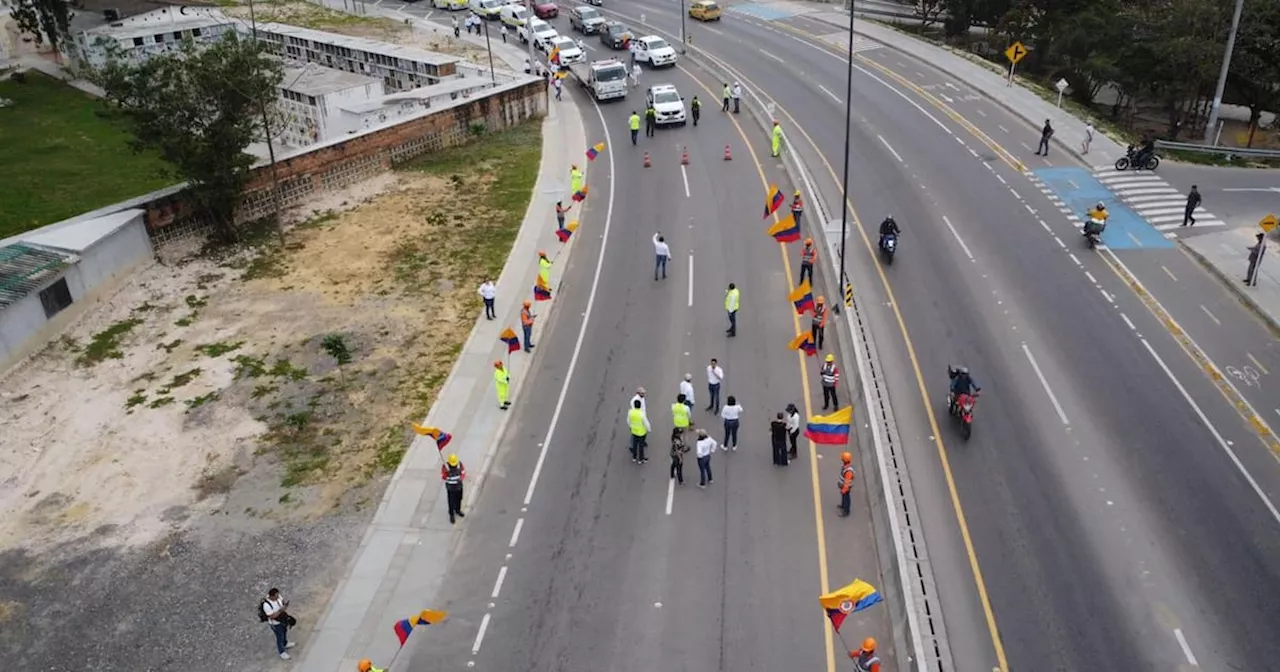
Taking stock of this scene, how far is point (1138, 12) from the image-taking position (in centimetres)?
4722

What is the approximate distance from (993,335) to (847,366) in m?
4.30

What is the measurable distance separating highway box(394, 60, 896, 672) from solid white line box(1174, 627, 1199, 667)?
14.9ft

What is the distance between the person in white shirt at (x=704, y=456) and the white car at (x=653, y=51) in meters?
38.8

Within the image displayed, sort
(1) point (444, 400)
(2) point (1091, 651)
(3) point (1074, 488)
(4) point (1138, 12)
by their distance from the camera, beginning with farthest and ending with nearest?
(4) point (1138, 12) → (1) point (444, 400) → (3) point (1074, 488) → (2) point (1091, 651)

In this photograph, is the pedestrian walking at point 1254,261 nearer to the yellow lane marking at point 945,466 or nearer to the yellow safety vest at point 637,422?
the yellow lane marking at point 945,466

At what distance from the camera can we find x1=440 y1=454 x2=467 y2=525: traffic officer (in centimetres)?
1869

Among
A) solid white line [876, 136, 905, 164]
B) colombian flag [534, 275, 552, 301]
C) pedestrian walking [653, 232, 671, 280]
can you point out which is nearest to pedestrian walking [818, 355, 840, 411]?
pedestrian walking [653, 232, 671, 280]

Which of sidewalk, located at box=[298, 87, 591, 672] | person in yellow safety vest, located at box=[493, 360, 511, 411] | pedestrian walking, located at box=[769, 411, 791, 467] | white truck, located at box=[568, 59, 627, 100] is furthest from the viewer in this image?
white truck, located at box=[568, 59, 627, 100]

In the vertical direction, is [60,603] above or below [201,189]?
below

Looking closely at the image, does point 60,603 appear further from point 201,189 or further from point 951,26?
point 951,26

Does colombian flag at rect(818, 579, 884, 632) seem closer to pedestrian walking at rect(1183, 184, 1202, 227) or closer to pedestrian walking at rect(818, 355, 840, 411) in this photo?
pedestrian walking at rect(818, 355, 840, 411)

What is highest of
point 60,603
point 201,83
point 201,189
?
point 201,83

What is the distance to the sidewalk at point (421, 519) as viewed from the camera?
654 inches

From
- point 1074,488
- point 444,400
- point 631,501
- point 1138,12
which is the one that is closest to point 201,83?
point 444,400
